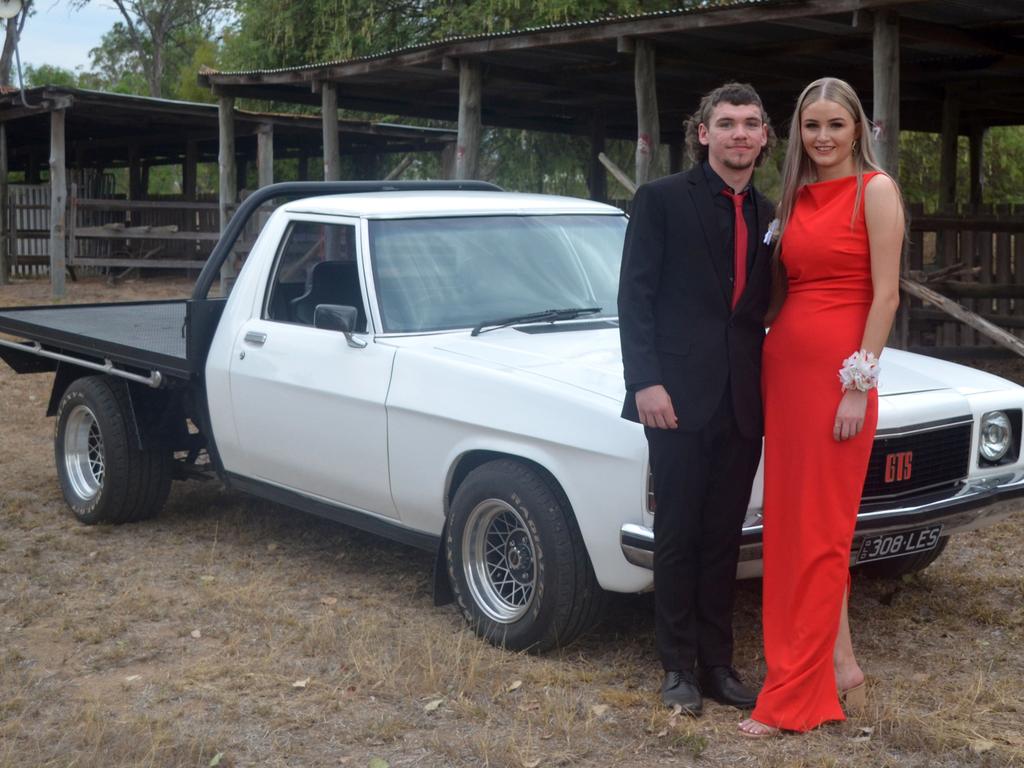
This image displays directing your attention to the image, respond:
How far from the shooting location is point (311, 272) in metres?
6.30

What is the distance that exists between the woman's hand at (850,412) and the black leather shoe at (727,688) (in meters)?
0.98

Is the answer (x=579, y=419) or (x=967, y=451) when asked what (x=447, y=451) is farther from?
(x=967, y=451)

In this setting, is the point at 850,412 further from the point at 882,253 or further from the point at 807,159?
the point at 807,159

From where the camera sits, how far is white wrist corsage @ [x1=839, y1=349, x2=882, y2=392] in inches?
161

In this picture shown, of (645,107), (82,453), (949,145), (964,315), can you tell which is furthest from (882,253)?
(949,145)

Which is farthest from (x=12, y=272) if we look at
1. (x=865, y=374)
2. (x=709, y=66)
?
(x=865, y=374)

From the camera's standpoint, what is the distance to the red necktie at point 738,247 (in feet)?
14.4

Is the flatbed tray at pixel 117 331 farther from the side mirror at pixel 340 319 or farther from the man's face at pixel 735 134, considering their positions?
the man's face at pixel 735 134

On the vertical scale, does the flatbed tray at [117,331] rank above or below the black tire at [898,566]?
above

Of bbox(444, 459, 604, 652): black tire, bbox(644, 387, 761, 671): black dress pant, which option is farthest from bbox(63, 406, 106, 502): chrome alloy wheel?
bbox(644, 387, 761, 671): black dress pant

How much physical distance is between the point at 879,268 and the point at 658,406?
30.6 inches

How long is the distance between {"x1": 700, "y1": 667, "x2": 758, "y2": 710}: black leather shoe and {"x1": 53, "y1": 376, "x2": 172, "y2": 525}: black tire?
363 cm

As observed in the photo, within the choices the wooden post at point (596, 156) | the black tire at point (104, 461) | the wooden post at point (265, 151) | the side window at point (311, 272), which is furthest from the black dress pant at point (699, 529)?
the wooden post at point (265, 151)

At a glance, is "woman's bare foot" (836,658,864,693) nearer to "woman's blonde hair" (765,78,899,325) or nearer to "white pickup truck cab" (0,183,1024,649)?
"white pickup truck cab" (0,183,1024,649)
